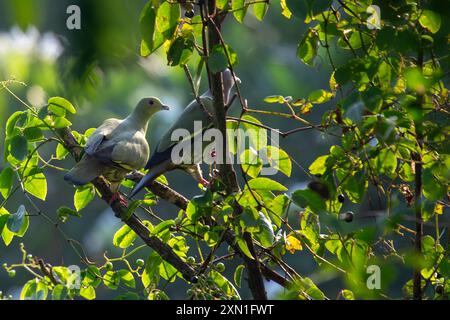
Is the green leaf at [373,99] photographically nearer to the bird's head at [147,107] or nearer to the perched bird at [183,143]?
the perched bird at [183,143]

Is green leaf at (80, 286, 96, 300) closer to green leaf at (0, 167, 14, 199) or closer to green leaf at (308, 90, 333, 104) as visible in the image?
green leaf at (0, 167, 14, 199)

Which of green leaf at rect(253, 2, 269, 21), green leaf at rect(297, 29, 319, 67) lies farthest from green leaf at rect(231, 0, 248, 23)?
green leaf at rect(297, 29, 319, 67)

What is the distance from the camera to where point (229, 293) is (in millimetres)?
2064

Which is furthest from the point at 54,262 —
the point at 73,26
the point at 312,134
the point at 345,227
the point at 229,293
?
the point at 73,26

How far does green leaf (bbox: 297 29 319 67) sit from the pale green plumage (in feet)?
2.93

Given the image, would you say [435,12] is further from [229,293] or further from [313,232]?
[229,293]

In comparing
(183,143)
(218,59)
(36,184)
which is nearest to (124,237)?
(36,184)

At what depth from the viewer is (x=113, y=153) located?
2.74 meters

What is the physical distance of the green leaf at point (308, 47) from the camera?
6.16ft

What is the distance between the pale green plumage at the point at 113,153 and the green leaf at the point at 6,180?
26 cm

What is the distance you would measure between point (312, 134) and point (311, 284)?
29.9ft

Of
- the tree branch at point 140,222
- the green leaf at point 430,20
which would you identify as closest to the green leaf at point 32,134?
the tree branch at point 140,222

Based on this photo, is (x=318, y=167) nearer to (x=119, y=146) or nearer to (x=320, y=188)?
(x=320, y=188)

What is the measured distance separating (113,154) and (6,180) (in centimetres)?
68
